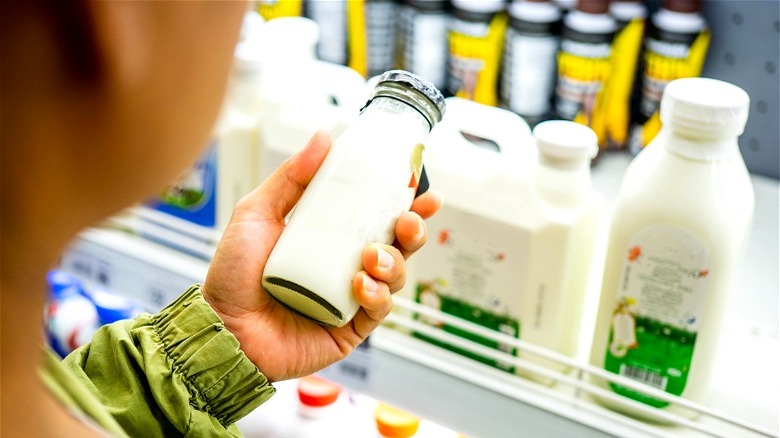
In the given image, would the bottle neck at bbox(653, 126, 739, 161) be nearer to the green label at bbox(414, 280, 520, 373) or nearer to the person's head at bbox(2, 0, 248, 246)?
the green label at bbox(414, 280, 520, 373)

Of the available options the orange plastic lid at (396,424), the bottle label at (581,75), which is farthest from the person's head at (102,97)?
the bottle label at (581,75)

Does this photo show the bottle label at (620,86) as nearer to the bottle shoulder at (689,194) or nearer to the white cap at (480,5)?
the white cap at (480,5)

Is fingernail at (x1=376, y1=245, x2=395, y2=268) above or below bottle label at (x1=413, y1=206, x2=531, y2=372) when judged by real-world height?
above

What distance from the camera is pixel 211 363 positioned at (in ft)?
2.73

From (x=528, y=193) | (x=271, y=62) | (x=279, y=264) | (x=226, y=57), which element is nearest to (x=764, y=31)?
(x=528, y=193)

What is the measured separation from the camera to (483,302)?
1.03 meters

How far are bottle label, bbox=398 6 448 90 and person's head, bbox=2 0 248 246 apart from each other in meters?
1.15

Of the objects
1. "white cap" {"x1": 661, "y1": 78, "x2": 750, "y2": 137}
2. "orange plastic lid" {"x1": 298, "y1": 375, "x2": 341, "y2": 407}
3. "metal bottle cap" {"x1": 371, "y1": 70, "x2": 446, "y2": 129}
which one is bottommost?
"orange plastic lid" {"x1": 298, "y1": 375, "x2": 341, "y2": 407}

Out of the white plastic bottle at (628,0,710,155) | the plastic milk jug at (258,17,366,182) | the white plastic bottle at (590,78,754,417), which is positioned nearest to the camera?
the white plastic bottle at (590,78,754,417)

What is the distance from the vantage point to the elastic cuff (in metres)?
0.82

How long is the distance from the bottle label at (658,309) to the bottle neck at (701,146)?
0.08 meters

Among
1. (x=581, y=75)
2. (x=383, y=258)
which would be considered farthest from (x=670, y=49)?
(x=383, y=258)

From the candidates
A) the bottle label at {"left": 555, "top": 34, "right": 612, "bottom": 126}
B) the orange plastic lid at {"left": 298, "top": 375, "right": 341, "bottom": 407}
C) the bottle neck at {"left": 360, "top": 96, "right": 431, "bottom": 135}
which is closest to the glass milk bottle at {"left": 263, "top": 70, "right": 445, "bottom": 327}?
the bottle neck at {"left": 360, "top": 96, "right": 431, "bottom": 135}

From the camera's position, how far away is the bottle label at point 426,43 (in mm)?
1498
